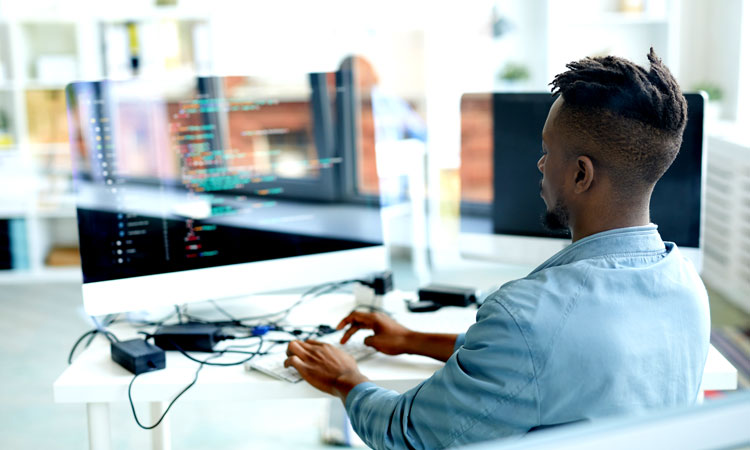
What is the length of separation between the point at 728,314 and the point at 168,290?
289cm

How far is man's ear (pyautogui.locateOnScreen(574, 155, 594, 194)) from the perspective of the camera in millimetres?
1124

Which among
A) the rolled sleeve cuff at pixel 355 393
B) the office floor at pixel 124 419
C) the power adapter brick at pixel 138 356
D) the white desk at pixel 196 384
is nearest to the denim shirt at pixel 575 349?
the rolled sleeve cuff at pixel 355 393

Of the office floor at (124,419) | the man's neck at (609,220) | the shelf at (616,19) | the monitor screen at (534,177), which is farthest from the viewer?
the shelf at (616,19)

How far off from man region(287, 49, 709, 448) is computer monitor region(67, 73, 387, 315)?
2.14 feet

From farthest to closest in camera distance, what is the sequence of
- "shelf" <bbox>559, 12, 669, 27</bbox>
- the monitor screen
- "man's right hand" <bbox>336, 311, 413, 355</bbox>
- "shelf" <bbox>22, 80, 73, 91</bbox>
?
1. "shelf" <bbox>22, 80, 73, 91</bbox>
2. "shelf" <bbox>559, 12, 669, 27</bbox>
3. the monitor screen
4. "man's right hand" <bbox>336, 311, 413, 355</bbox>

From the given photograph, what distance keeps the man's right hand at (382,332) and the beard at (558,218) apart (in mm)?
453

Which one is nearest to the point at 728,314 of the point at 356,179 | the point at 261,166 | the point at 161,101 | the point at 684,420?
the point at 356,179

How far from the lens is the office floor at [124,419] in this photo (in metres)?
2.56

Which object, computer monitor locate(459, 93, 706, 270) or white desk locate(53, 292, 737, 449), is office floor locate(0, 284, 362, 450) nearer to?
computer monitor locate(459, 93, 706, 270)

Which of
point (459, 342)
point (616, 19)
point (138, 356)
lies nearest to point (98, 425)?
point (138, 356)

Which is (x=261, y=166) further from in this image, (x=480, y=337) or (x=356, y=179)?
(x=480, y=337)

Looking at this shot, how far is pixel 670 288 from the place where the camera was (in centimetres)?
113

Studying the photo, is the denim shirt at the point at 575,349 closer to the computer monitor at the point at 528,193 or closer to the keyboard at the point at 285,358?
the keyboard at the point at 285,358

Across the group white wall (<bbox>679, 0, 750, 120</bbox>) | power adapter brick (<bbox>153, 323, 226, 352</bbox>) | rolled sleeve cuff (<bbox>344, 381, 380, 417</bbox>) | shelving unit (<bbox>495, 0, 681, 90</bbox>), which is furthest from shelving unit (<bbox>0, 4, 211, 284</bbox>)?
rolled sleeve cuff (<bbox>344, 381, 380, 417</bbox>)
